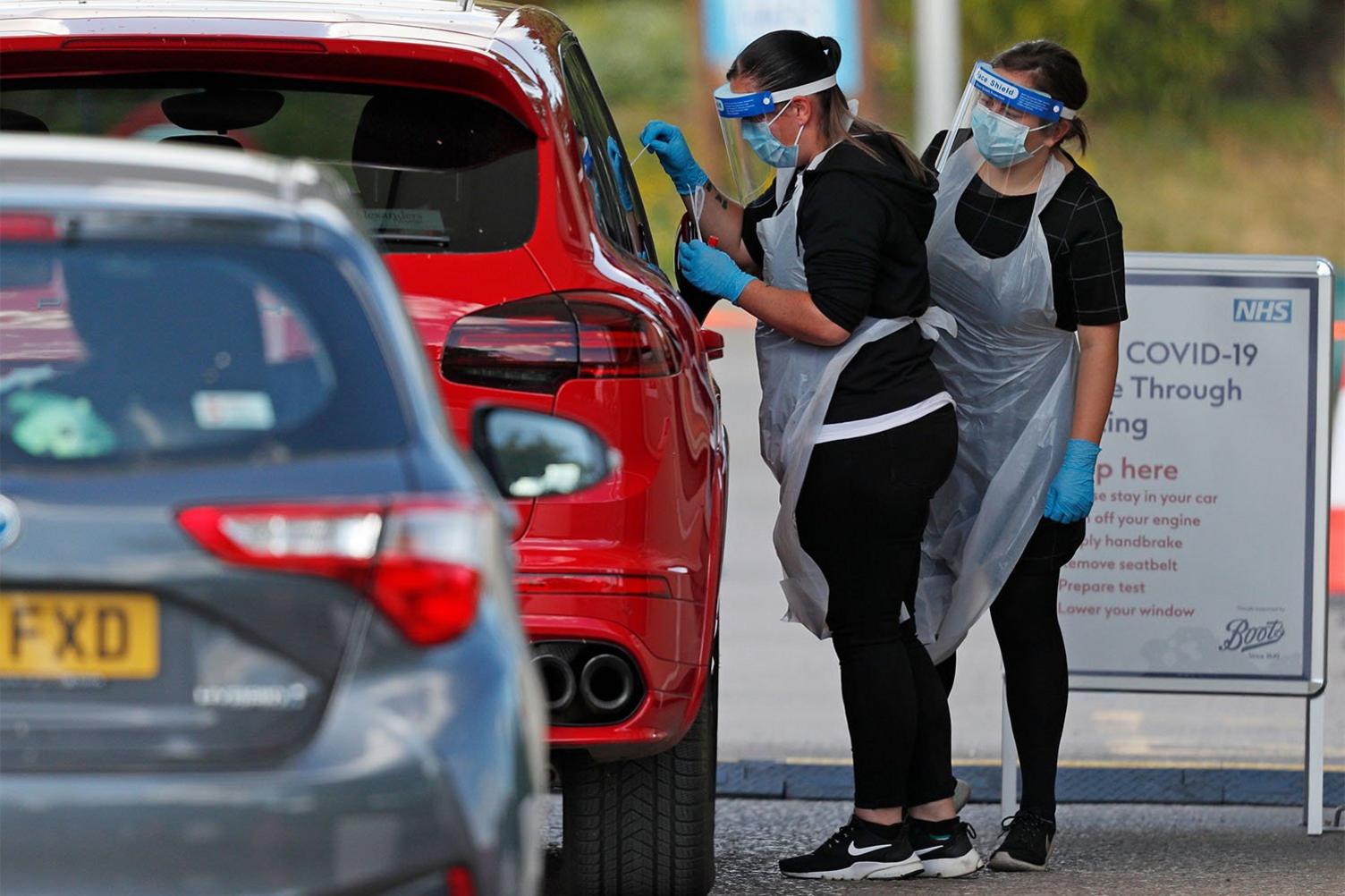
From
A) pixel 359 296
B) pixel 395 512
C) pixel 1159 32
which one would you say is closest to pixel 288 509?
pixel 395 512

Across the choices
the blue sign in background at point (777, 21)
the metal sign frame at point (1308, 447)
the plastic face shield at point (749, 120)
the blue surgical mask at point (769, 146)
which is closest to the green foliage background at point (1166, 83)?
the blue sign in background at point (777, 21)

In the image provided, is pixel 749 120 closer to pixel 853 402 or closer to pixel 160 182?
pixel 853 402

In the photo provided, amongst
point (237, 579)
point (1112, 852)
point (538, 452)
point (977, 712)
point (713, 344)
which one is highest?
point (713, 344)

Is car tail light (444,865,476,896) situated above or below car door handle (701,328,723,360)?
below

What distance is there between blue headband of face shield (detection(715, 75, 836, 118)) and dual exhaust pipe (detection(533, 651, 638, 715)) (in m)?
1.48

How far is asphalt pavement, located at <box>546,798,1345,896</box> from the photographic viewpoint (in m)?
5.19

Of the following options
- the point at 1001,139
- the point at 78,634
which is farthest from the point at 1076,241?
the point at 78,634

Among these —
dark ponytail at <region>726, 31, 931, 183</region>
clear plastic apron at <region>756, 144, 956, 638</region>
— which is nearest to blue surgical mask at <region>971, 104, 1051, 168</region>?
dark ponytail at <region>726, 31, 931, 183</region>

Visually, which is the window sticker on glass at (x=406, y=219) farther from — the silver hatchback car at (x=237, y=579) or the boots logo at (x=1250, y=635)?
the boots logo at (x=1250, y=635)

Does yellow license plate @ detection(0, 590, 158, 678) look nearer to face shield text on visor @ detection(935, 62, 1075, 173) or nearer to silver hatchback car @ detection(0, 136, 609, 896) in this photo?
silver hatchback car @ detection(0, 136, 609, 896)

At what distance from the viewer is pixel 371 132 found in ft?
14.3

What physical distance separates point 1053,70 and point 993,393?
2.43ft

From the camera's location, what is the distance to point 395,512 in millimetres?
2781

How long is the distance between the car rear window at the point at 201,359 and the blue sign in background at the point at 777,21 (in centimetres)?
1928
